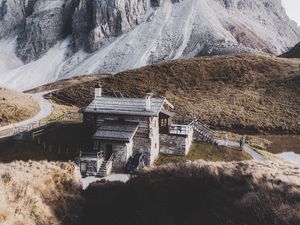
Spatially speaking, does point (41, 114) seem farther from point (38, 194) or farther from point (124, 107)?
point (38, 194)

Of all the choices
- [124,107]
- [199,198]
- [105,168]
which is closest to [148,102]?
[124,107]

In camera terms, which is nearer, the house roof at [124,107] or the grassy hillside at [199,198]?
the grassy hillside at [199,198]

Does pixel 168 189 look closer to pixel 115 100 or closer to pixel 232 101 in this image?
pixel 115 100

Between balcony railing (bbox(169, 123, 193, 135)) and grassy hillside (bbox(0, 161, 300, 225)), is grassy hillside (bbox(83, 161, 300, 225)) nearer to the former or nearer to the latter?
grassy hillside (bbox(0, 161, 300, 225))

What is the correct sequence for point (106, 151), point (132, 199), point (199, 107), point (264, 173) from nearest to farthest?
point (264, 173) → point (132, 199) → point (106, 151) → point (199, 107)

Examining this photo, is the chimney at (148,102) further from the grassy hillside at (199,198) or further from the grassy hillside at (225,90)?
the grassy hillside at (225,90)

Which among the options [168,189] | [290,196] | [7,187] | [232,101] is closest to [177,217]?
[168,189]

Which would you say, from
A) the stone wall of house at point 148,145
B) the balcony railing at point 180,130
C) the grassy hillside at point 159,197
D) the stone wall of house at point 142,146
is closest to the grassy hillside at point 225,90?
the balcony railing at point 180,130
